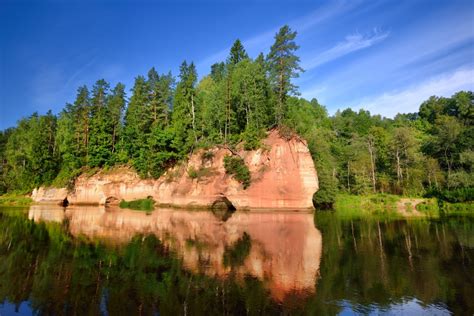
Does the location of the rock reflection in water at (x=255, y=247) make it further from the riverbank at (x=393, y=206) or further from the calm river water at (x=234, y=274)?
the riverbank at (x=393, y=206)

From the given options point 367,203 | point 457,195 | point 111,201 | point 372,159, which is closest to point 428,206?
point 457,195

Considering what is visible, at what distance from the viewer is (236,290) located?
10.6 meters

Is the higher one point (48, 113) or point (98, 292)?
point (48, 113)

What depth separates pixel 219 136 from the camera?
157 ft

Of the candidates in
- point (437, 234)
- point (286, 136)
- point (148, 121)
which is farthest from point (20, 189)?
point (437, 234)

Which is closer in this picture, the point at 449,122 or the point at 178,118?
the point at 178,118

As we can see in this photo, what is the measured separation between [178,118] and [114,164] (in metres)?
15.6

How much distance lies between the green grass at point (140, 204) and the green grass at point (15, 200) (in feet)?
73.7

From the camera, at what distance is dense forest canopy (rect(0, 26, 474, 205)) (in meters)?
46.1

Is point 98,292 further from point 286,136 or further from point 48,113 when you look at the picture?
point 48,113

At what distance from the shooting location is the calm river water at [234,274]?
943 cm

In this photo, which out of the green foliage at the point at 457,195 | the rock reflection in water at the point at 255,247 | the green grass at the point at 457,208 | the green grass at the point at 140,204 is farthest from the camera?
the green grass at the point at 140,204

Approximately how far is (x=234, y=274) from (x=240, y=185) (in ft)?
Result: 98.9

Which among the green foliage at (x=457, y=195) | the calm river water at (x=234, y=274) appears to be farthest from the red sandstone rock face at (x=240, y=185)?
the green foliage at (x=457, y=195)
